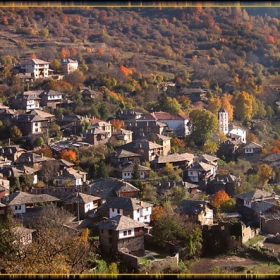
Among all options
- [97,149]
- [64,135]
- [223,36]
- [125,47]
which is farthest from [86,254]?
[223,36]

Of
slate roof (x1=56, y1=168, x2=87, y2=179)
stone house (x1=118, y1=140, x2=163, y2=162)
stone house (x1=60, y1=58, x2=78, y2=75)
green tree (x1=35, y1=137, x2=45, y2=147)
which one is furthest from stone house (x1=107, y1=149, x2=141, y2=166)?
stone house (x1=60, y1=58, x2=78, y2=75)

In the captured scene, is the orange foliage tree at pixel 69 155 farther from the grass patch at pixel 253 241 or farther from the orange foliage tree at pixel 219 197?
the grass patch at pixel 253 241

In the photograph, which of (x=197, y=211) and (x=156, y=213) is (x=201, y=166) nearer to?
(x=197, y=211)

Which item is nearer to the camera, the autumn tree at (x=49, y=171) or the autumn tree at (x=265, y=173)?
the autumn tree at (x=49, y=171)

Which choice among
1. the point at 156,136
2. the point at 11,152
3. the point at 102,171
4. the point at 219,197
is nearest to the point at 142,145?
the point at 156,136

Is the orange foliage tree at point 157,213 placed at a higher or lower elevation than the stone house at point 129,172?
lower

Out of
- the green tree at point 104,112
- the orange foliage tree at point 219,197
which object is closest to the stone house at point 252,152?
the orange foliage tree at point 219,197

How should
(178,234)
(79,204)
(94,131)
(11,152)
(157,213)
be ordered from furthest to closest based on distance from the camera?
(94,131) → (11,152) → (79,204) → (157,213) → (178,234)
